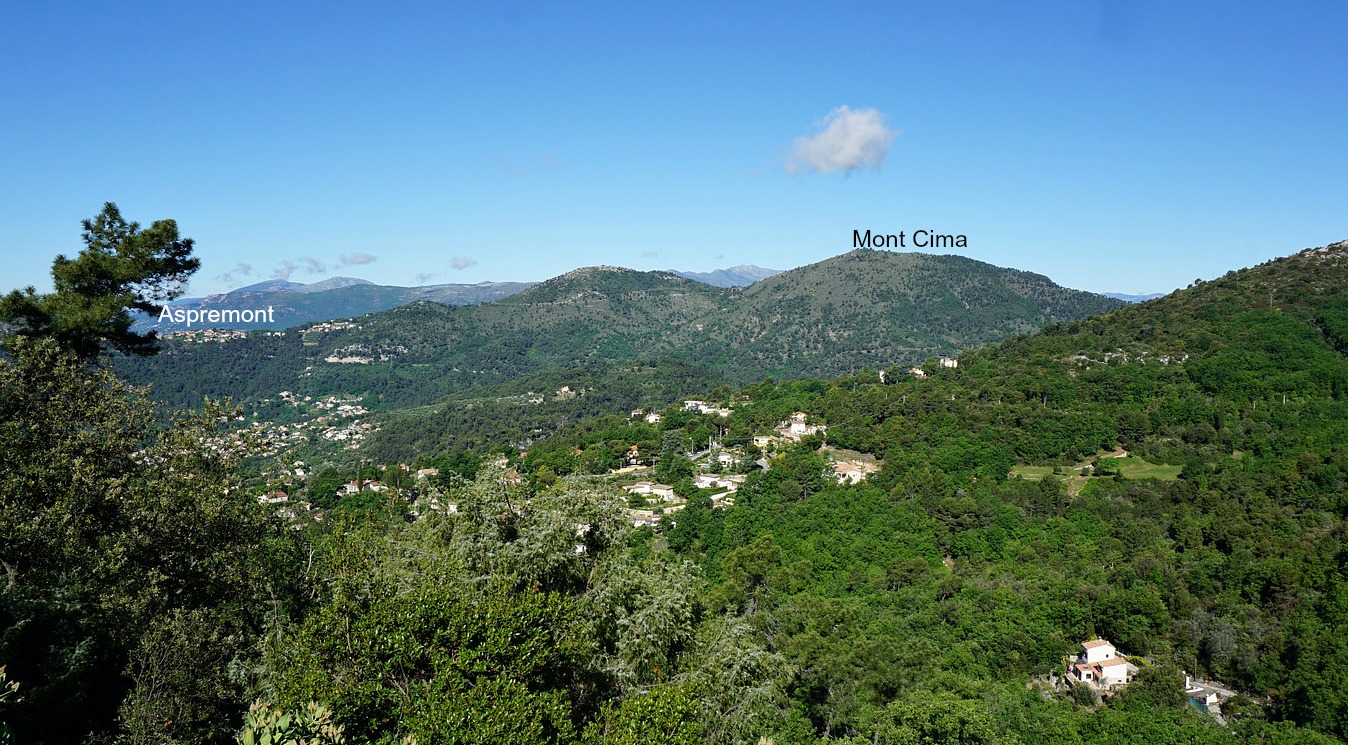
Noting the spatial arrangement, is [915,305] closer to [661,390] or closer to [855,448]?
[661,390]

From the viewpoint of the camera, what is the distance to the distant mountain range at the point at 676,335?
470 ft

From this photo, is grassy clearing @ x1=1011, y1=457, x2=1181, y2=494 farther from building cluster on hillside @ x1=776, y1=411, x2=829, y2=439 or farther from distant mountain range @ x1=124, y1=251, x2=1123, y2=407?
distant mountain range @ x1=124, y1=251, x2=1123, y2=407

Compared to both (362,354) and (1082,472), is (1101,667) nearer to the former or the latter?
(1082,472)

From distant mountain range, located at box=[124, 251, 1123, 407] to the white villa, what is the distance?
377ft

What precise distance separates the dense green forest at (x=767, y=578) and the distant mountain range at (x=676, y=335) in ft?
300

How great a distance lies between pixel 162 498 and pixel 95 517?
1.03 meters

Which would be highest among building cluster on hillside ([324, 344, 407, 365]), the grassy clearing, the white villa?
building cluster on hillside ([324, 344, 407, 365])

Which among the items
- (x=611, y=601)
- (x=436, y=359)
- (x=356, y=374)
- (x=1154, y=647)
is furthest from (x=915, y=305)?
(x=611, y=601)

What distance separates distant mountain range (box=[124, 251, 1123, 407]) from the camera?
143 m

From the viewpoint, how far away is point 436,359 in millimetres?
164500

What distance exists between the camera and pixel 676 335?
185 metres

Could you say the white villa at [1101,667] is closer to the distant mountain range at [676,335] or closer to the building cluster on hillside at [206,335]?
the distant mountain range at [676,335]

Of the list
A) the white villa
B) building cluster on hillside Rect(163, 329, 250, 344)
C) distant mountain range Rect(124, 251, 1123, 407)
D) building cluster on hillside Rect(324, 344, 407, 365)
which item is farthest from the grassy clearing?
building cluster on hillside Rect(163, 329, 250, 344)

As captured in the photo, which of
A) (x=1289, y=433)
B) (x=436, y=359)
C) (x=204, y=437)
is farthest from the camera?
(x=436, y=359)
